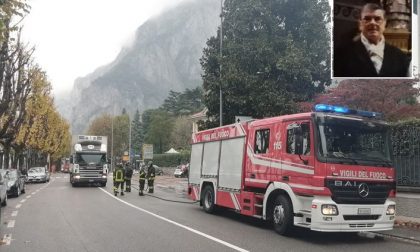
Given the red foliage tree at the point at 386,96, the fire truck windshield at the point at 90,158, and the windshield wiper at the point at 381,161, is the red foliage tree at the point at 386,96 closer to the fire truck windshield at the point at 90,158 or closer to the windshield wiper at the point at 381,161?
the windshield wiper at the point at 381,161

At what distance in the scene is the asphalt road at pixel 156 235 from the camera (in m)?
9.37

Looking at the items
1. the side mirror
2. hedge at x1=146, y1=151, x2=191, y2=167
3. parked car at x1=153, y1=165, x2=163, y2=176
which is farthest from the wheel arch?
parked car at x1=153, y1=165, x2=163, y2=176

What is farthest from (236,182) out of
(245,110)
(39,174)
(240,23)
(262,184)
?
(39,174)

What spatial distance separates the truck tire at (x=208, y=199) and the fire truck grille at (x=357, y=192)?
Result: 592 cm

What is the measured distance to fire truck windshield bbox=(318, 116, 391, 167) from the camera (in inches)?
407

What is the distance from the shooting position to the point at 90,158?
3042 cm

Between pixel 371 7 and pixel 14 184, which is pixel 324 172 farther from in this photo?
pixel 14 184

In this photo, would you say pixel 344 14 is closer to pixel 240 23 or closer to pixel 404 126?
pixel 404 126

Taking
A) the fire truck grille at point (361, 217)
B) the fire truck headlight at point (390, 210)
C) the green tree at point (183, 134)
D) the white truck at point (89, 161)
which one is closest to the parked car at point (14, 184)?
the white truck at point (89, 161)

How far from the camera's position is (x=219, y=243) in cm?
967

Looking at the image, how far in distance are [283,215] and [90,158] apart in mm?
21451

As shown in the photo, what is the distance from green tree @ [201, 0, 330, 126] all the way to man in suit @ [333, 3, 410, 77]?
35.4 ft

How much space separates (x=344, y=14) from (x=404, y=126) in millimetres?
4476

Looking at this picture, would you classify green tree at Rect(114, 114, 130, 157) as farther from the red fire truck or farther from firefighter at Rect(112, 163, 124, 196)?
the red fire truck
